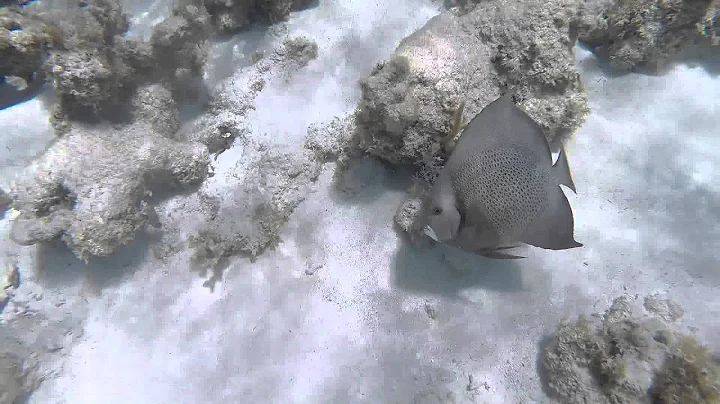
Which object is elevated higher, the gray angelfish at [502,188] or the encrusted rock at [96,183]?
the gray angelfish at [502,188]

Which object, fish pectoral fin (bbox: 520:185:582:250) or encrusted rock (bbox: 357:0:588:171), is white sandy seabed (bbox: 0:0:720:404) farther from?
fish pectoral fin (bbox: 520:185:582:250)

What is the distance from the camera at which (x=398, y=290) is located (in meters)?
3.49

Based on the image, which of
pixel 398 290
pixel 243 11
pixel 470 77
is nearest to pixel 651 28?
pixel 470 77

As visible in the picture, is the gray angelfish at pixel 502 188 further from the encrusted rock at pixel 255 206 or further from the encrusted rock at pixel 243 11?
the encrusted rock at pixel 243 11

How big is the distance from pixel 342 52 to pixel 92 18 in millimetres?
2872

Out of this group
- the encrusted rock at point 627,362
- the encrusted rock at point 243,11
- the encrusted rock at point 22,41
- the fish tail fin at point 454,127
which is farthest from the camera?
the encrusted rock at point 243,11

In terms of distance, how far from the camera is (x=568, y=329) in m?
3.04

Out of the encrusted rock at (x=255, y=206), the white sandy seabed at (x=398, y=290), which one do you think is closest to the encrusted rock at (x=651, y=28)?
the white sandy seabed at (x=398, y=290)

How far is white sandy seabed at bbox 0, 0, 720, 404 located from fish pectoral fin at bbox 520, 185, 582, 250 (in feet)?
3.15

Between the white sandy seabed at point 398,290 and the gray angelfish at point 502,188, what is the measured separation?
96cm

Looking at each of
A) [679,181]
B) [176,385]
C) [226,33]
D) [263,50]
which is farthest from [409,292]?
[226,33]

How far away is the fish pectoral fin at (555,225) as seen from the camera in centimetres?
251

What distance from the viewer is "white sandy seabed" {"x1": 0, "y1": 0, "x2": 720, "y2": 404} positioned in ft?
10.5

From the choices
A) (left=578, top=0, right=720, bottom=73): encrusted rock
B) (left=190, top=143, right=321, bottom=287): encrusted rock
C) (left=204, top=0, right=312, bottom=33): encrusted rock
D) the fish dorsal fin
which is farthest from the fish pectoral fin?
(left=204, top=0, right=312, bottom=33): encrusted rock
